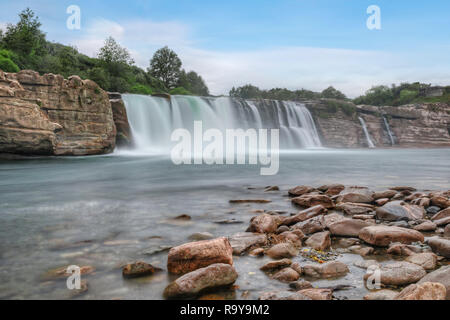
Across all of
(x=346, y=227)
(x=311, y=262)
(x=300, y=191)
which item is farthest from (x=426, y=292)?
(x=300, y=191)

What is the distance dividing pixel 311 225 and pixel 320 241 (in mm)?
636

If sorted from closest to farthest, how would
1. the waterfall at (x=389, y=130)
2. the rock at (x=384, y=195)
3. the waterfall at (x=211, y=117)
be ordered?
1. the rock at (x=384, y=195)
2. the waterfall at (x=211, y=117)
3. the waterfall at (x=389, y=130)

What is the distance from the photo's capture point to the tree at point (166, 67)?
67.9 meters

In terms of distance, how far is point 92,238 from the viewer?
4562 mm

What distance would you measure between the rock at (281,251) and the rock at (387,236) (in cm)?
106

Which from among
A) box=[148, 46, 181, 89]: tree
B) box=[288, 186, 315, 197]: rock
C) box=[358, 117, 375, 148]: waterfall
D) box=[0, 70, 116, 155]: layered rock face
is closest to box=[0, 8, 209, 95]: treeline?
box=[148, 46, 181, 89]: tree

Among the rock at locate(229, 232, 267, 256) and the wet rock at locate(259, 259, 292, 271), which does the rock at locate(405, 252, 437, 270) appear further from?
the rock at locate(229, 232, 267, 256)

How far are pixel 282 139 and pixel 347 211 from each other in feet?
104

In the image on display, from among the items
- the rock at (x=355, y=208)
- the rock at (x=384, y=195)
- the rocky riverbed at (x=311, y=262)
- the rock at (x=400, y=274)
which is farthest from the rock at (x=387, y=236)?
the rock at (x=384, y=195)

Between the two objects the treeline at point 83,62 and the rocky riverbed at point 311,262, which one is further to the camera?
the treeline at point 83,62

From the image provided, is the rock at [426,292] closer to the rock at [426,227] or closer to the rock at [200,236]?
the rock at [426,227]

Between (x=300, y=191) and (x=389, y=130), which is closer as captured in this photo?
(x=300, y=191)

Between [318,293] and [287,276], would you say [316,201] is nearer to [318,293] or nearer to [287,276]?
[287,276]

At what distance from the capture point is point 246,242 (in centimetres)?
406
